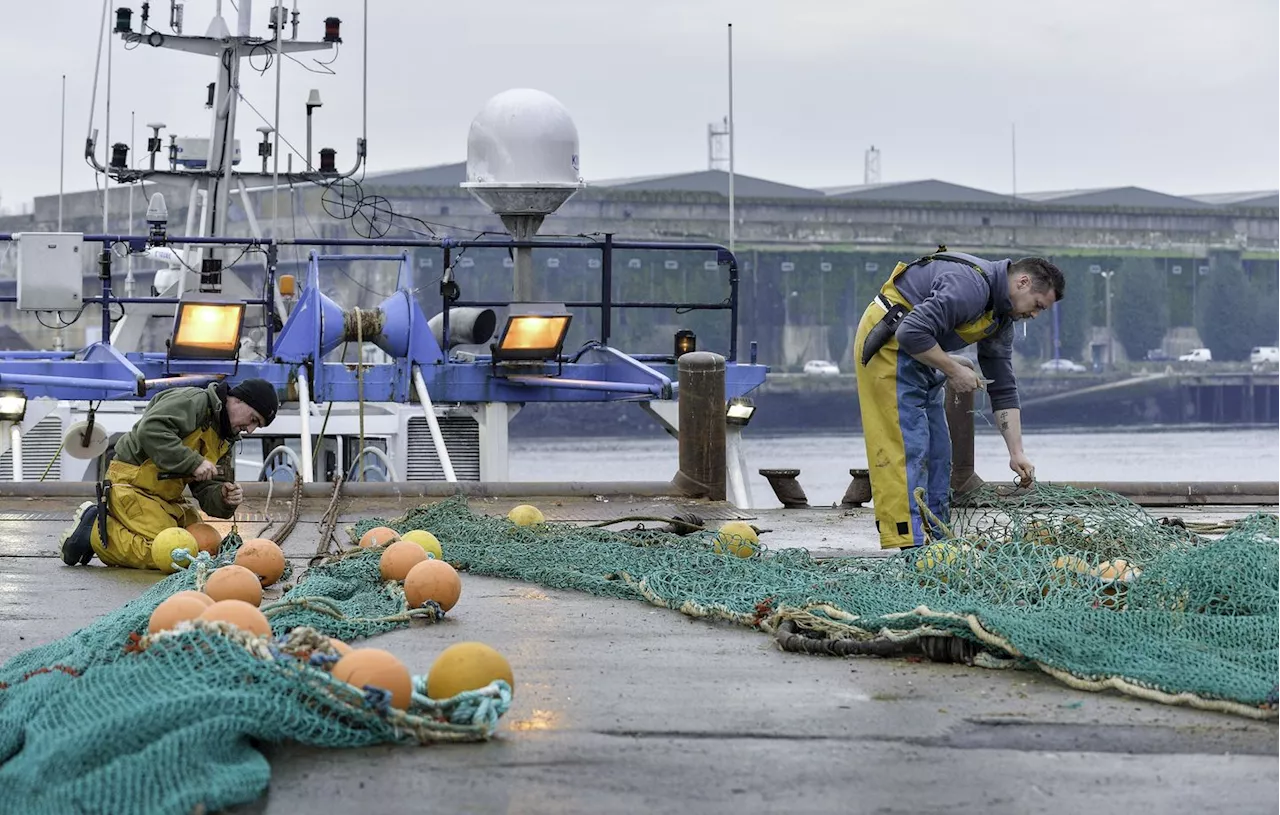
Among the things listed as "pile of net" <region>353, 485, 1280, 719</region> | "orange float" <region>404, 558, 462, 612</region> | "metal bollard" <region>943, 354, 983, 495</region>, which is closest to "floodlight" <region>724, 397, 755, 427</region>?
"metal bollard" <region>943, 354, 983, 495</region>

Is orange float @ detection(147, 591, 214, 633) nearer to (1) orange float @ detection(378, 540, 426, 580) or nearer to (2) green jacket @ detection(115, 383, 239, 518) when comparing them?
(1) orange float @ detection(378, 540, 426, 580)

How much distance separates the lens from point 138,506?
6.78 meters

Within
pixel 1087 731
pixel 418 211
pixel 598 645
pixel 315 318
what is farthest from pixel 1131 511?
pixel 418 211

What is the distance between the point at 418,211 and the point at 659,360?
48.3m

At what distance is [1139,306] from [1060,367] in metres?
6.12

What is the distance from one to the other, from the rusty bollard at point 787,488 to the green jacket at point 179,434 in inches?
146

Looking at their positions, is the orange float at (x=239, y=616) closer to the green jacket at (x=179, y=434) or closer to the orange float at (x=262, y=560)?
the orange float at (x=262, y=560)

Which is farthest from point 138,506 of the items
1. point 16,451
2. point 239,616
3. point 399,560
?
point 16,451

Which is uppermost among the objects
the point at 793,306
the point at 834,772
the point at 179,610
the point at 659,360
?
the point at 793,306

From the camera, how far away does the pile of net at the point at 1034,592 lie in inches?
164

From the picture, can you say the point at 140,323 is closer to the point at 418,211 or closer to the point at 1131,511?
the point at 1131,511

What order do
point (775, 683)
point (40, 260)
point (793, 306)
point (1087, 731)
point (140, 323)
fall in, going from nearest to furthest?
point (1087, 731) → point (775, 683) → point (40, 260) → point (140, 323) → point (793, 306)

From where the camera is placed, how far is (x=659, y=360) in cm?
1464

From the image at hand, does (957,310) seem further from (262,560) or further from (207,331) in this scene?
(207,331)
